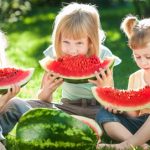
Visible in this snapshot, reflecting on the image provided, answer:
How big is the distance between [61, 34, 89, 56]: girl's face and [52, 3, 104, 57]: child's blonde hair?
4cm

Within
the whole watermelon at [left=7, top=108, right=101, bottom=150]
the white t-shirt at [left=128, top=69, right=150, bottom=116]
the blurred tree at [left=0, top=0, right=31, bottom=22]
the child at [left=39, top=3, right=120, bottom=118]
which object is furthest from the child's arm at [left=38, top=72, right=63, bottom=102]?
the blurred tree at [left=0, top=0, right=31, bottom=22]

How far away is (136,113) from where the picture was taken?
16.2ft

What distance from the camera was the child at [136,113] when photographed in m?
4.62

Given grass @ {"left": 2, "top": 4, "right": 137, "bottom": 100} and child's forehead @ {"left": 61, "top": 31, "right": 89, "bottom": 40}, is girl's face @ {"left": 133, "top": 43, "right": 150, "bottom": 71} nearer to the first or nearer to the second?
child's forehead @ {"left": 61, "top": 31, "right": 89, "bottom": 40}

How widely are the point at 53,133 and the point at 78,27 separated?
1420 mm

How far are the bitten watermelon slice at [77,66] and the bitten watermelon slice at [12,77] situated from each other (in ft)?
0.84

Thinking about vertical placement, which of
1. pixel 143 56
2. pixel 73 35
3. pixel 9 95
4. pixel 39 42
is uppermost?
pixel 73 35

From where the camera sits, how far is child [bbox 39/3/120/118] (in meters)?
5.17

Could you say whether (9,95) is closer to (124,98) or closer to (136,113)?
(124,98)

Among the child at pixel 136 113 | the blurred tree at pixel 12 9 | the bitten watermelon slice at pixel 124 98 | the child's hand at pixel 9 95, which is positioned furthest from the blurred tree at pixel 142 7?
the child's hand at pixel 9 95

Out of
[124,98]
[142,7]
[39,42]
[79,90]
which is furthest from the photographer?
[142,7]

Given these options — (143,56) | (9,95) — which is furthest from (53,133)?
(143,56)

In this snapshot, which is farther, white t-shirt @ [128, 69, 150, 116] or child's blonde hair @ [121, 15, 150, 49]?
white t-shirt @ [128, 69, 150, 116]

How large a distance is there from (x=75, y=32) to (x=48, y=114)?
4.17 ft
